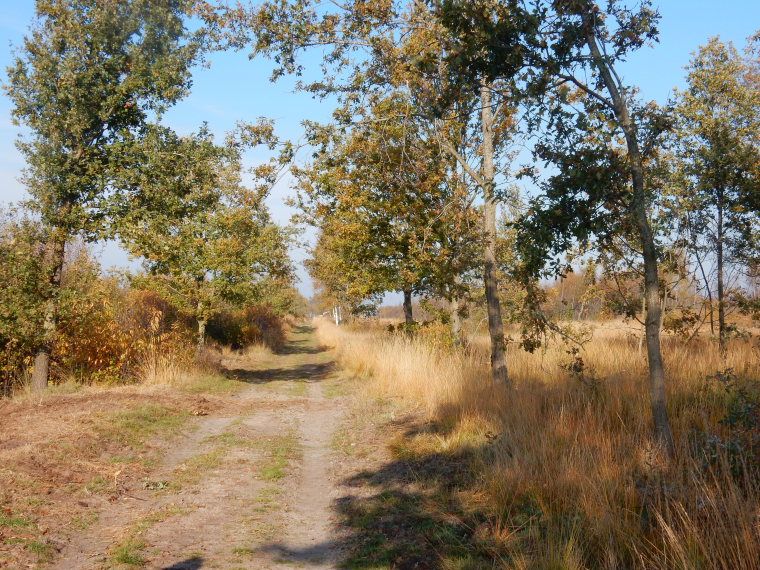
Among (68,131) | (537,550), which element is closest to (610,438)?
(537,550)

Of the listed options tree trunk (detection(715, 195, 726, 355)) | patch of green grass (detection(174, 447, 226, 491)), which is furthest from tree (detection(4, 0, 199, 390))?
tree trunk (detection(715, 195, 726, 355))

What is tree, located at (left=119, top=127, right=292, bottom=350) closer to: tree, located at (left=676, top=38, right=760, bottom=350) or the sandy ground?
the sandy ground

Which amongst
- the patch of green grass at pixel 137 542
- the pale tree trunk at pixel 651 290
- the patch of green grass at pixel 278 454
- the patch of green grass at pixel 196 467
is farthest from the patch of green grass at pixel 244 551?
the pale tree trunk at pixel 651 290

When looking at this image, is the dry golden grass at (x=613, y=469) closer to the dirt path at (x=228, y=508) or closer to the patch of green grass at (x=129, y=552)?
the dirt path at (x=228, y=508)

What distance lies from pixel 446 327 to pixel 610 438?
11710mm

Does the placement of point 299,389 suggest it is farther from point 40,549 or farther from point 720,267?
point 40,549

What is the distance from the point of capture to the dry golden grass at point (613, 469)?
11.4ft

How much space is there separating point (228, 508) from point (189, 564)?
4.67 ft

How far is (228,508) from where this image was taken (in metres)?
5.78

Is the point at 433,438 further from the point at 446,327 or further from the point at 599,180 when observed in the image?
the point at 446,327

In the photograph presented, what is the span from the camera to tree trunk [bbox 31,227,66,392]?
1198 centimetres

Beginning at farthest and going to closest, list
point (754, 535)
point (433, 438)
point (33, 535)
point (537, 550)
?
point (433, 438), point (33, 535), point (537, 550), point (754, 535)

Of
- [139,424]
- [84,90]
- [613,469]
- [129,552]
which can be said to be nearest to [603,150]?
[613,469]

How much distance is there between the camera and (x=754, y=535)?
3.12 m
